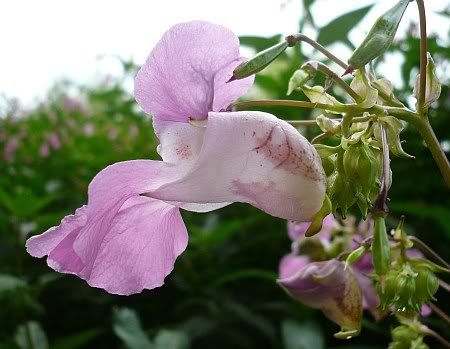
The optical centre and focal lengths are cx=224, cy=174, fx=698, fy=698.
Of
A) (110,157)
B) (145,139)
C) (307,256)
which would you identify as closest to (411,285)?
(307,256)

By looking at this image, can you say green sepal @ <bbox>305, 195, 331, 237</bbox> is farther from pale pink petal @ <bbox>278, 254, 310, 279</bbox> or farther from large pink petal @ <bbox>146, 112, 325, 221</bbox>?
pale pink petal @ <bbox>278, 254, 310, 279</bbox>

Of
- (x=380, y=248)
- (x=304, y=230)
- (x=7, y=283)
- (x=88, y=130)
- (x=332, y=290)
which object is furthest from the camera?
(x=88, y=130)

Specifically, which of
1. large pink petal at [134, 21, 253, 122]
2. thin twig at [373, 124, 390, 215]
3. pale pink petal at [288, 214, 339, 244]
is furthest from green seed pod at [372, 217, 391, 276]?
pale pink petal at [288, 214, 339, 244]

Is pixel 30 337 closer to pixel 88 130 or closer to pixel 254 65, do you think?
pixel 254 65

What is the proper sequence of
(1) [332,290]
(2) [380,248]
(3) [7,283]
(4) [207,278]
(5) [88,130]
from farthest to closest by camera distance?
(5) [88,130]
(4) [207,278]
(3) [7,283]
(1) [332,290]
(2) [380,248]

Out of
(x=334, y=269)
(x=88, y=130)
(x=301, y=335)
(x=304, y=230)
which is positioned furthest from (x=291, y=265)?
(x=88, y=130)

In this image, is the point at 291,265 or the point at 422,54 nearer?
the point at 422,54
